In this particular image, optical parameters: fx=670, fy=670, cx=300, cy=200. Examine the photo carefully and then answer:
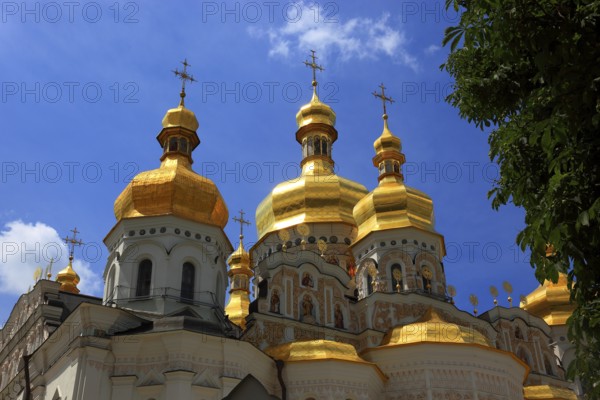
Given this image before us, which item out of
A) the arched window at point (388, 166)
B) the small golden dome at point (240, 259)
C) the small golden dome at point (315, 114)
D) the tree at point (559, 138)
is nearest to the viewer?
the tree at point (559, 138)

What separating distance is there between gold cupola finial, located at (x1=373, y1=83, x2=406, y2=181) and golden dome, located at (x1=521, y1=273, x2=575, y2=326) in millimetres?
8676

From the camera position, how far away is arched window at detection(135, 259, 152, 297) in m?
21.2

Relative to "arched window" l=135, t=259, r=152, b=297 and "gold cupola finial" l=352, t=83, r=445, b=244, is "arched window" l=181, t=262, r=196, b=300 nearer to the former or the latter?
"arched window" l=135, t=259, r=152, b=297

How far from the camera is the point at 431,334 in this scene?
69.8 ft

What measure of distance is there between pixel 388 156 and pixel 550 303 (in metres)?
10.3

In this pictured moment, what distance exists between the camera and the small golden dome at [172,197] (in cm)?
2216

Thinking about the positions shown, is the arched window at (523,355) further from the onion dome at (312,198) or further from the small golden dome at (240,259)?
the small golden dome at (240,259)

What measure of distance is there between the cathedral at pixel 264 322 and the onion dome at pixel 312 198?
3139mm

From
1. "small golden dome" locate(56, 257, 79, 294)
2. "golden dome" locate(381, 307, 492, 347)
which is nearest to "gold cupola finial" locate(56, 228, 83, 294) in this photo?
"small golden dome" locate(56, 257, 79, 294)

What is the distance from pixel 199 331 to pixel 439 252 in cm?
1186

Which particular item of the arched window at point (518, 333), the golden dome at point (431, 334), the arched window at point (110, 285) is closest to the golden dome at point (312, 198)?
the arched window at point (518, 333)

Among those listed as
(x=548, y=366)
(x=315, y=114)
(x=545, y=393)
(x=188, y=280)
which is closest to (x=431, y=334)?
(x=545, y=393)

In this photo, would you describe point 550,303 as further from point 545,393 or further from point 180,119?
point 180,119

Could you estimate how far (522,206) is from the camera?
7.80 m
